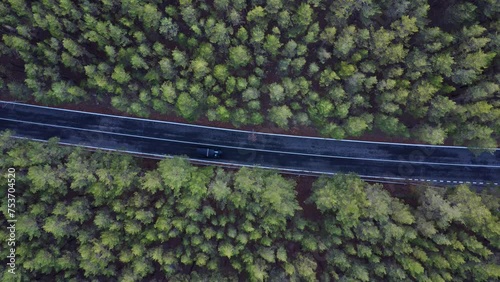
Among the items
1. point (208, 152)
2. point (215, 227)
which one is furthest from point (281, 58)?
point (215, 227)

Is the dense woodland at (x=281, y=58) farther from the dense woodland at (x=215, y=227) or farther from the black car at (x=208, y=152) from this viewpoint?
the dense woodland at (x=215, y=227)

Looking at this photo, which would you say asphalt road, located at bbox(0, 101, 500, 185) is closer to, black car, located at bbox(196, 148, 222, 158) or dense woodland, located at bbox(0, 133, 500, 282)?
black car, located at bbox(196, 148, 222, 158)

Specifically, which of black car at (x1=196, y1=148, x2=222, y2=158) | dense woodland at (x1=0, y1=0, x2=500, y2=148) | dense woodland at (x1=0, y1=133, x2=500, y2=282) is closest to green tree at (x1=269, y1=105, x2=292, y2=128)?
dense woodland at (x1=0, y1=0, x2=500, y2=148)

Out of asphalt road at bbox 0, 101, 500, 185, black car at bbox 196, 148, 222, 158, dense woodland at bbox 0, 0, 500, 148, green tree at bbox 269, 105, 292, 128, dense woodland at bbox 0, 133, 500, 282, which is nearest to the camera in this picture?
dense woodland at bbox 0, 0, 500, 148

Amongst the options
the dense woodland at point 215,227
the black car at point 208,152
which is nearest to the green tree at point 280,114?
the dense woodland at point 215,227

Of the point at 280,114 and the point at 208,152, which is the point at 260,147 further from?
the point at 280,114

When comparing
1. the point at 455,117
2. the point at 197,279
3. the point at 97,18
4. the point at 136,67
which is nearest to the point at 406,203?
the point at 455,117
